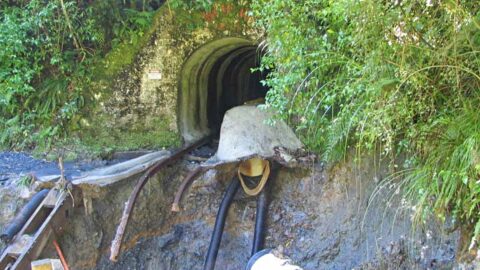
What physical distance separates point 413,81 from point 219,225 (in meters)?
2.94

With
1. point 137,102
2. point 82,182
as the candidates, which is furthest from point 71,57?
point 82,182

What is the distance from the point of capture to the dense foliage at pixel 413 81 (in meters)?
2.72

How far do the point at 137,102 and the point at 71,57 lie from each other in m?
1.13

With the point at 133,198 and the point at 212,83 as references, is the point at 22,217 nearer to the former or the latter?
the point at 133,198

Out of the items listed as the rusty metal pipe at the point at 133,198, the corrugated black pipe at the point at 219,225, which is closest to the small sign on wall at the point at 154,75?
the rusty metal pipe at the point at 133,198

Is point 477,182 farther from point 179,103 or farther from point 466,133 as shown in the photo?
point 179,103

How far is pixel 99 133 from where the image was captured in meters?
6.33

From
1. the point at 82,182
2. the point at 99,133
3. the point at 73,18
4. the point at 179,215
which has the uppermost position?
the point at 73,18

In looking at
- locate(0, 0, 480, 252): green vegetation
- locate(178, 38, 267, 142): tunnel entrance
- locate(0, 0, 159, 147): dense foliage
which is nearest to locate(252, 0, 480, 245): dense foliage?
locate(0, 0, 480, 252): green vegetation

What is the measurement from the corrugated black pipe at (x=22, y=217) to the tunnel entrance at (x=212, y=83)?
7.35 ft

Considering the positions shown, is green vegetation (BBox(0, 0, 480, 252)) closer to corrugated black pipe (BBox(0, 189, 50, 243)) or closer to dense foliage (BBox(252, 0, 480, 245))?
dense foliage (BBox(252, 0, 480, 245))

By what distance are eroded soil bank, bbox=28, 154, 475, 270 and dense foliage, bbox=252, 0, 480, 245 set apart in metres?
0.47

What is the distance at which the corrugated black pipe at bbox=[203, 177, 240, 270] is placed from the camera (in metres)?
5.02

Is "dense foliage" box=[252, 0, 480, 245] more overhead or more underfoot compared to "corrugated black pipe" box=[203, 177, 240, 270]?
more overhead
